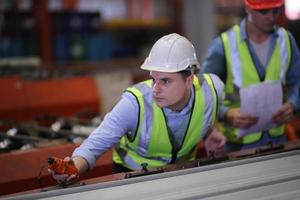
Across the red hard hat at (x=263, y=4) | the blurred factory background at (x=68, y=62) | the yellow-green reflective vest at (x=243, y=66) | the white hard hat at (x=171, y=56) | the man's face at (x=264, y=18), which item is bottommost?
the blurred factory background at (x=68, y=62)

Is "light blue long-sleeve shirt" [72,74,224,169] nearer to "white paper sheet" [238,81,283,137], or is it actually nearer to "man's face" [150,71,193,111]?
"man's face" [150,71,193,111]

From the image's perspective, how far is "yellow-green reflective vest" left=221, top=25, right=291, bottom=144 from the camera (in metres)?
2.59

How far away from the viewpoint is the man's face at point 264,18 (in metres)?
2.45

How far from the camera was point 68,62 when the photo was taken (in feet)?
20.6

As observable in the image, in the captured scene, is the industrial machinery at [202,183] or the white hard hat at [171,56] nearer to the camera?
the industrial machinery at [202,183]

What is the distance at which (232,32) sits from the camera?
2627mm

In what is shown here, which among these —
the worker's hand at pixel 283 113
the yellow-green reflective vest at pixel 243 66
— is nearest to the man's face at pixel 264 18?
the yellow-green reflective vest at pixel 243 66

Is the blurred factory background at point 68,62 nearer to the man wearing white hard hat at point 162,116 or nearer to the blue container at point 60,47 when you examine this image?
the blue container at point 60,47

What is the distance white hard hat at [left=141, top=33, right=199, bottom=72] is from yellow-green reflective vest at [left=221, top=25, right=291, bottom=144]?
0.63 meters

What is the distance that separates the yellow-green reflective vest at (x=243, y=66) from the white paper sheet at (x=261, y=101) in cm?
5

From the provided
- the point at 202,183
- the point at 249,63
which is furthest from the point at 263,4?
the point at 202,183

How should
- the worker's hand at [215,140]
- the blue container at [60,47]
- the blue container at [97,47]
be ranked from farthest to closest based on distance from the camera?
1. the blue container at [97,47]
2. the blue container at [60,47]
3. the worker's hand at [215,140]

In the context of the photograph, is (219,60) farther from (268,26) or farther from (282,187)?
(282,187)

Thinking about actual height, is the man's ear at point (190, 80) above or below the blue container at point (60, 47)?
above
